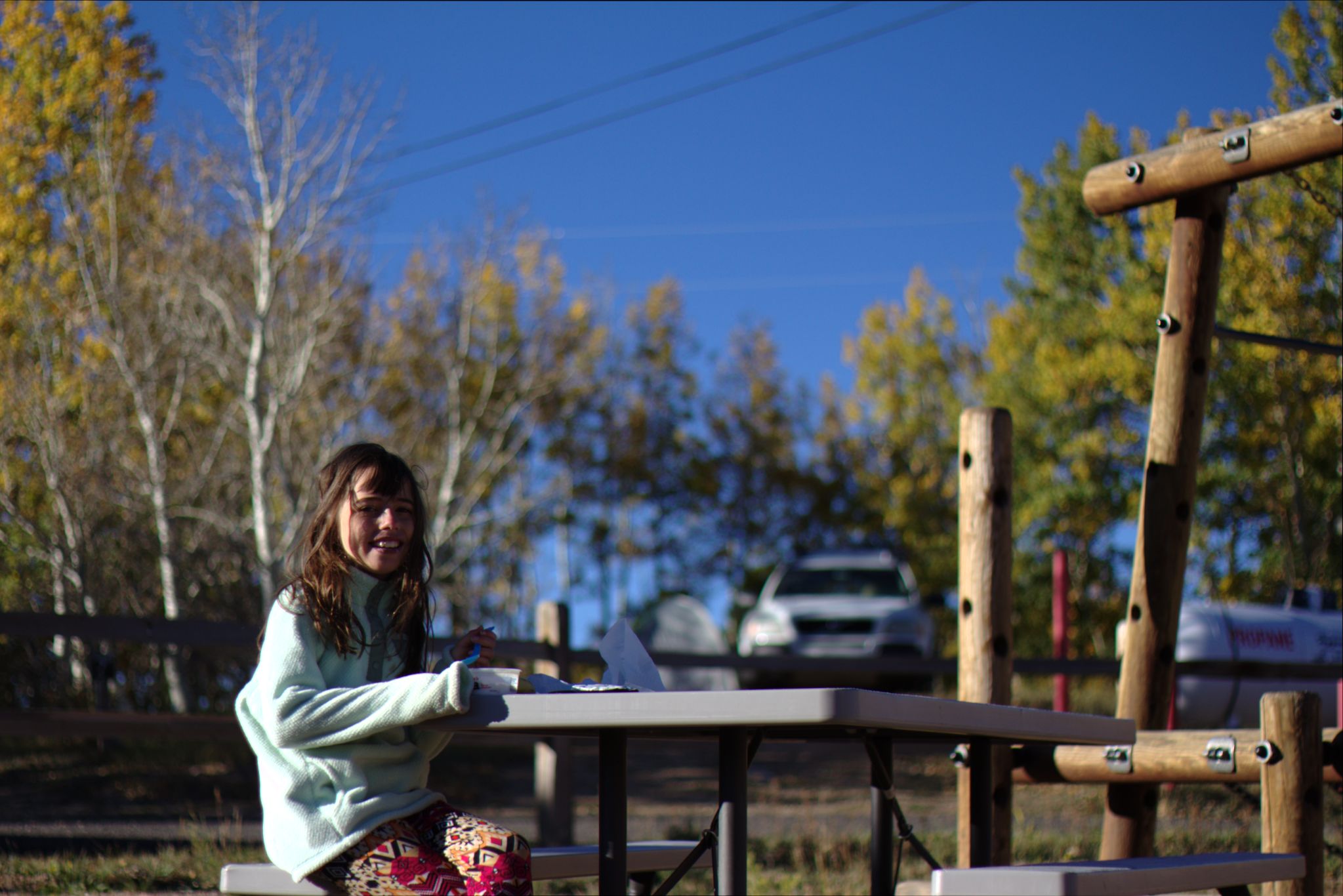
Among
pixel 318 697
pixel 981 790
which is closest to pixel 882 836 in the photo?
pixel 981 790

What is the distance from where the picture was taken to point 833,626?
17.0m

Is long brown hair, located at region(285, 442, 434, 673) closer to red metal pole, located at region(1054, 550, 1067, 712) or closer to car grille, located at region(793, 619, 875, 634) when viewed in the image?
red metal pole, located at region(1054, 550, 1067, 712)

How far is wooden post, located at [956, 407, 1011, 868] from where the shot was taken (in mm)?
5664

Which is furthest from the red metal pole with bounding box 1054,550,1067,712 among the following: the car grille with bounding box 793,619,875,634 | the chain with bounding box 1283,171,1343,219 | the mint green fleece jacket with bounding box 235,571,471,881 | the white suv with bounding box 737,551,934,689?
the mint green fleece jacket with bounding box 235,571,471,881

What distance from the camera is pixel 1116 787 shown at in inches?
217

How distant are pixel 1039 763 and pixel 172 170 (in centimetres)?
1641

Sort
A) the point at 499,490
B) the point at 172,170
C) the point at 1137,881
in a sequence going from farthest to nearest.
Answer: the point at 499,490
the point at 172,170
the point at 1137,881

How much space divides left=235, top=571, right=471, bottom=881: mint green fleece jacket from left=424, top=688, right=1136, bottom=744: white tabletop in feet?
0.33

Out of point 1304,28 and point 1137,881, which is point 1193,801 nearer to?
point 1304,28

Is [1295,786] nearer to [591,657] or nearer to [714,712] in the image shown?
[714,712]

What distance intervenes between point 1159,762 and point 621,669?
306cm

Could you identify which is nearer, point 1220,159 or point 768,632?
point 1220,159

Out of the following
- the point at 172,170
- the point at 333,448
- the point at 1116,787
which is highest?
→ the point at 172,170

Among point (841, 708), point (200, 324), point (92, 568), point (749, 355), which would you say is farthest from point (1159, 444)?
point (749, 355)
